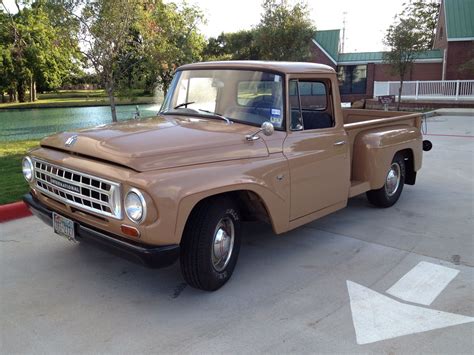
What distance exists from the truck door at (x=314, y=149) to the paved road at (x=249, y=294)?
60 centimetres

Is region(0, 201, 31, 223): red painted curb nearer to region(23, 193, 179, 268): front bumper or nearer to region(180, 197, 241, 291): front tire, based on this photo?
region(23, 193, 179, 268): front bumper

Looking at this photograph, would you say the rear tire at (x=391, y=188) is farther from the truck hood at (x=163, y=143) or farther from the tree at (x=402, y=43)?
the tree at (x=402, y=43)

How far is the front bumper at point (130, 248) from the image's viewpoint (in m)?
3.07

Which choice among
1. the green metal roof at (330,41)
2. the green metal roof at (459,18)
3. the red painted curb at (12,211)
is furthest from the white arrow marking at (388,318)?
the green metal roof at (330,41)

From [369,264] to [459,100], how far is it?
22.4 metres

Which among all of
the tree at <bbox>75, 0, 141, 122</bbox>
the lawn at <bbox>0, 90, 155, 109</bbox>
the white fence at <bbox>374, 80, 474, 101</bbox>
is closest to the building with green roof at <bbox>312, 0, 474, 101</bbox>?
the white fence at <bbox>374, 80, 474, 101</bbox>

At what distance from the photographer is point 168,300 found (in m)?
3.60

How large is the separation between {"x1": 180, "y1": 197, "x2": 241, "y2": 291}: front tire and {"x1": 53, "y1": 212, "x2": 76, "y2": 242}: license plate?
2.91ft

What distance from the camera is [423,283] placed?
154 inches

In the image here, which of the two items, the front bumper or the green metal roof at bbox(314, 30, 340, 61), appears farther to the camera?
the green metal roof at bbox(314, 30, 340, 61)

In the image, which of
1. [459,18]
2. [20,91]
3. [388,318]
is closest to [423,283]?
[388,318]

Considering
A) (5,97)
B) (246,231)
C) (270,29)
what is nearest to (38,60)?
(5,97)

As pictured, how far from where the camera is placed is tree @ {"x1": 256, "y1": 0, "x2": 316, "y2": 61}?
55.6ft

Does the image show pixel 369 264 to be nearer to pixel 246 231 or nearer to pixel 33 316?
pixel 246 231
